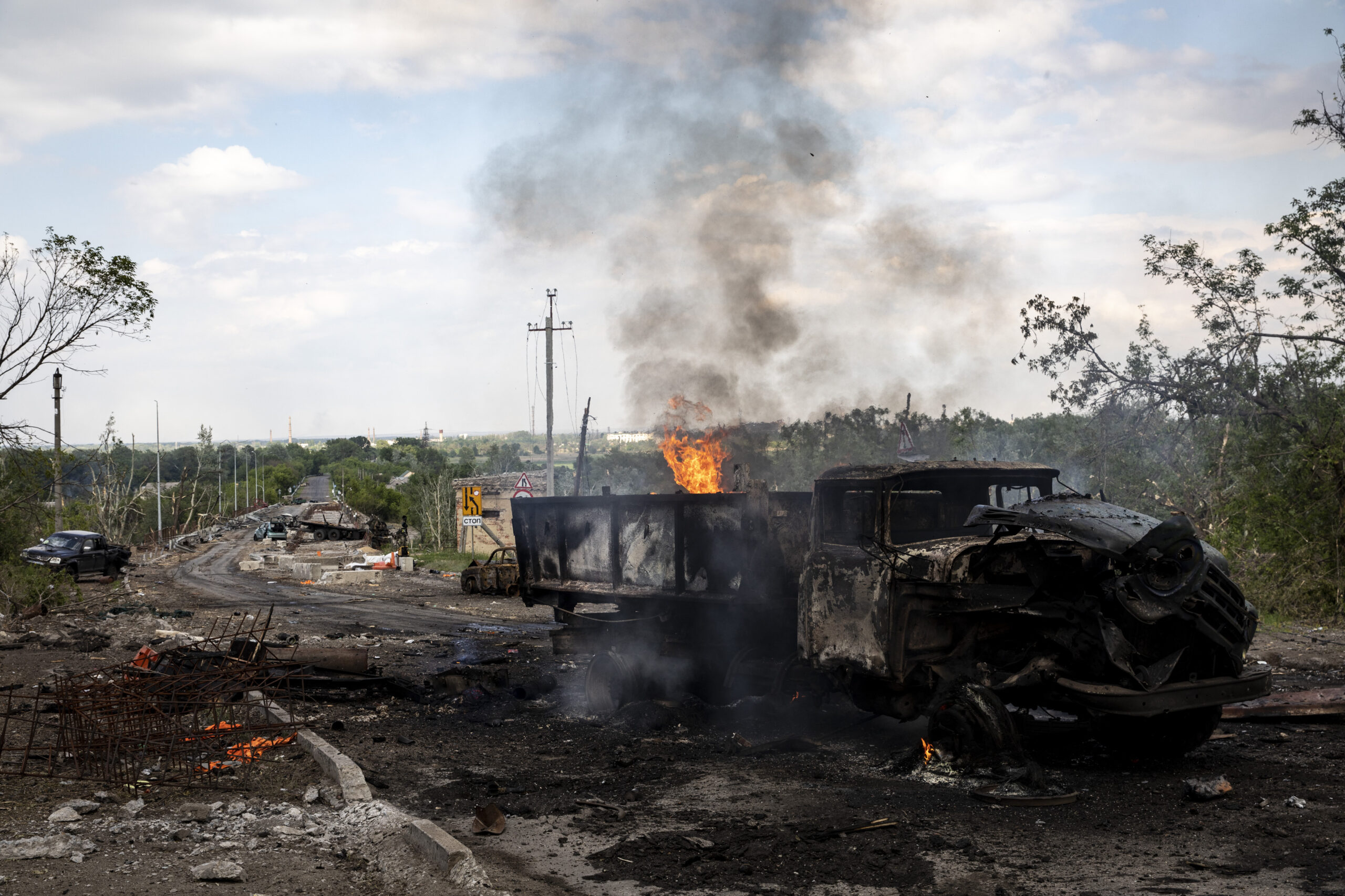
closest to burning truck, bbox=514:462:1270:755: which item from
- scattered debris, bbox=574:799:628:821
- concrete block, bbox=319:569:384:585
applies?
scattered debris, bbox=574:799:628:821

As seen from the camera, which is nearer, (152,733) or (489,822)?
(489,822)

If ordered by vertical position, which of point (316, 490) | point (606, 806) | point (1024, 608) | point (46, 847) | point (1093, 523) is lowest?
point (316, 490)

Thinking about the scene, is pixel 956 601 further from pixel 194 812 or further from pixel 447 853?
pixel 194 812

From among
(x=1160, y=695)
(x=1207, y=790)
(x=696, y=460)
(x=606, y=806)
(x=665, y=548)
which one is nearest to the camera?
(x=1207, y=790)

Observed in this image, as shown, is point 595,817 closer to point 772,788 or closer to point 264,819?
point 772,788

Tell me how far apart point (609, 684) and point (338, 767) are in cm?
343

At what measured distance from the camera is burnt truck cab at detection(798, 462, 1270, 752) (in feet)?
21.1

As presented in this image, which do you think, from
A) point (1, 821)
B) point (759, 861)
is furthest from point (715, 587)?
point (1, 821)

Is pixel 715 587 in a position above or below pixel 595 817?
above

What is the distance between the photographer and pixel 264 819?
6.46 m

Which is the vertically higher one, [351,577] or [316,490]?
[316,490]

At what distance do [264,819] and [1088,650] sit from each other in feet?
18.8

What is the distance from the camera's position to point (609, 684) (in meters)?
10.2

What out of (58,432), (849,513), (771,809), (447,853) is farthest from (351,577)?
(447,853)
